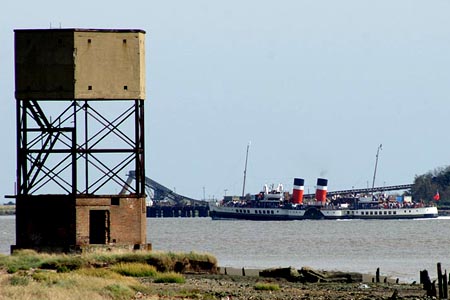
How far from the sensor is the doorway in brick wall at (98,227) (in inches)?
2004

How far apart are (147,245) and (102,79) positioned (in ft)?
19.2

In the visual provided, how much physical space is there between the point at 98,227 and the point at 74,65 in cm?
551

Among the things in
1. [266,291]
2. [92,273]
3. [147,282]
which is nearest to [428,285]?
[266,291]

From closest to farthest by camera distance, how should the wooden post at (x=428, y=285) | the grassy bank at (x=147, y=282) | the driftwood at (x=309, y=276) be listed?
the grassy bank at (x=147, y=282), the wooden post at (x=428, y=285), the driftwood at (x=309, y=276)

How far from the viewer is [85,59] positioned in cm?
5094

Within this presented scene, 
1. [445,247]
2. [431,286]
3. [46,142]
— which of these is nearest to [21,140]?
[46,142]

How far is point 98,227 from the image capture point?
5106 cm

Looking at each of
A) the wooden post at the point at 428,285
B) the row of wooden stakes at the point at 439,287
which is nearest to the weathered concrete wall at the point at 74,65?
the wooden post at the point at 428,285

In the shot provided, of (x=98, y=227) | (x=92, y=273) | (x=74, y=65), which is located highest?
(x=74, y=65)

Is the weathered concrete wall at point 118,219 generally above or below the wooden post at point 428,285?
above

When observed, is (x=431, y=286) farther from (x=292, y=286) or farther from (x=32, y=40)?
(x=32, y=40)

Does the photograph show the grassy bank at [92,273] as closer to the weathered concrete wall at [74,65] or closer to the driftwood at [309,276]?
the driftwood at [309,276]

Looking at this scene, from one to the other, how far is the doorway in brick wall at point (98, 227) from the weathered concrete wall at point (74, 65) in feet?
12.9

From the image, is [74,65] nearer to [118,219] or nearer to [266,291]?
[118,219]
